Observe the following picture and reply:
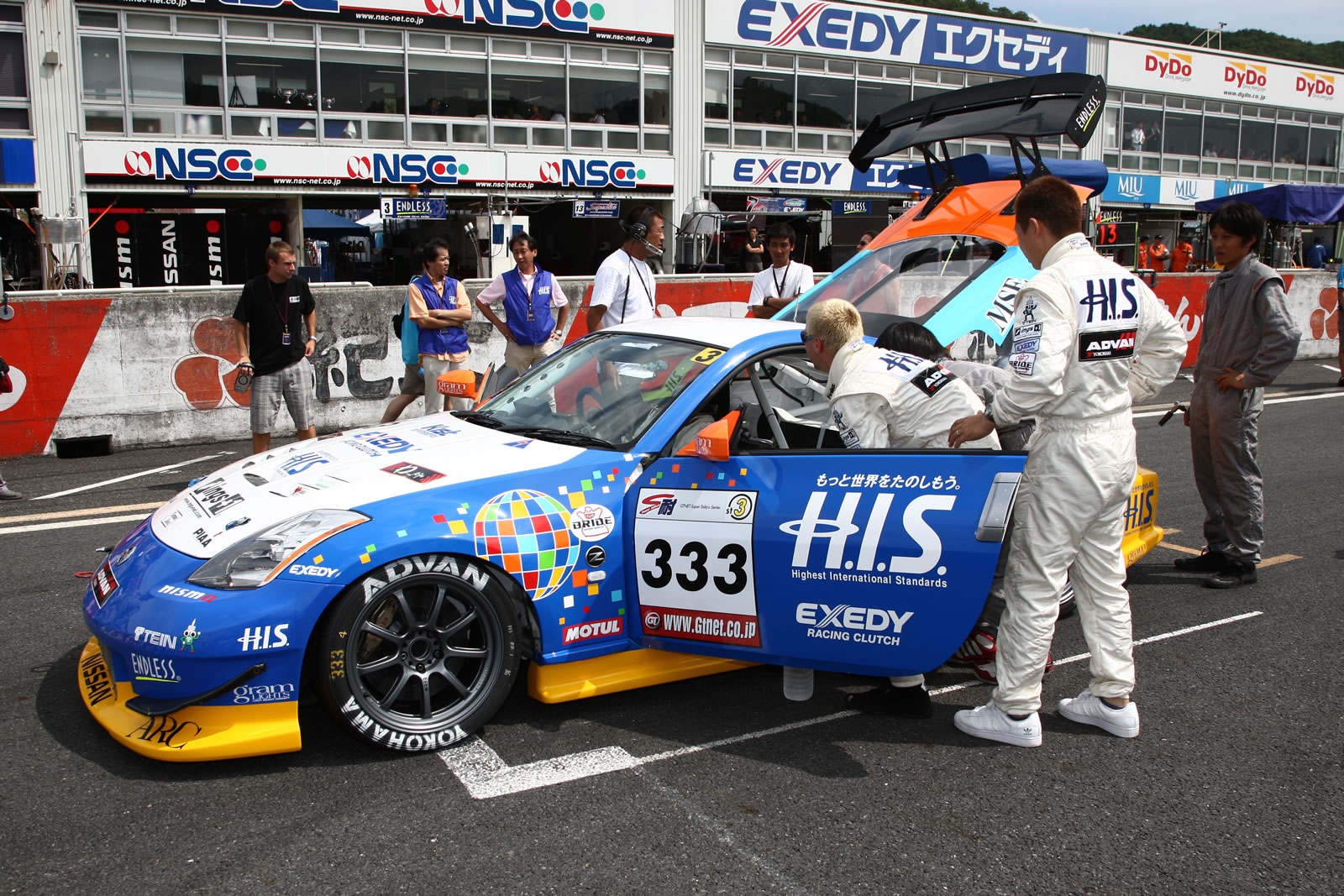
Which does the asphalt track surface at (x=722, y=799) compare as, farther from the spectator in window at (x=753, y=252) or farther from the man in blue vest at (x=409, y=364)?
the spectator in window at (x=753, y=252)

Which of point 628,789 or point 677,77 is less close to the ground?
point 677,77

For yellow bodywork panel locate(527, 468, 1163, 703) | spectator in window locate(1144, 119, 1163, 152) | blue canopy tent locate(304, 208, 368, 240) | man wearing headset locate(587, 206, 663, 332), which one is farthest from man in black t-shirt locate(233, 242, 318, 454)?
spectator in window locate(1144, 119, 1163, 152)

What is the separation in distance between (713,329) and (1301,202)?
1731 centimetres

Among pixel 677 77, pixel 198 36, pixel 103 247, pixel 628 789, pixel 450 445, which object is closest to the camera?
pixel 628 789

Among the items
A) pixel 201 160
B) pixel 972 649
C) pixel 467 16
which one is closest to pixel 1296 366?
pixel 972 649

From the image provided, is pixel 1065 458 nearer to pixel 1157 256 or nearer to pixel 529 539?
pixel 529 539

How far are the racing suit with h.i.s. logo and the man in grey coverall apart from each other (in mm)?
2229

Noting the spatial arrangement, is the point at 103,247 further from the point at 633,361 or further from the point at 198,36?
the point at 633,361

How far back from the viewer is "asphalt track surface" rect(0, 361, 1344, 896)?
2.91 m

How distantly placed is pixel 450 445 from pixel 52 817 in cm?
179

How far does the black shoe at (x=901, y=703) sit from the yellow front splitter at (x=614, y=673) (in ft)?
1.79

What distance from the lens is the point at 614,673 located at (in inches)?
152

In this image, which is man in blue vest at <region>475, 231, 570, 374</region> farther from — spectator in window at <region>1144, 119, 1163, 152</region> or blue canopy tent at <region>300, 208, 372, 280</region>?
spectator in window at <region>1144, 119, 1163, 152</region>

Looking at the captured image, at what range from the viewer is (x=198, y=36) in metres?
21.4
